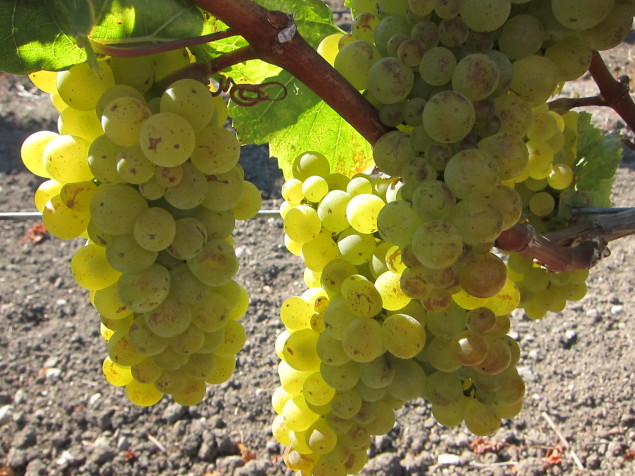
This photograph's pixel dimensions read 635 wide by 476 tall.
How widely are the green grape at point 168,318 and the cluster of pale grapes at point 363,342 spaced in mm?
183

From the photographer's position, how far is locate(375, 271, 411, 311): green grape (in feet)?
2.30

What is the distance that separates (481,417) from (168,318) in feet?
1.29

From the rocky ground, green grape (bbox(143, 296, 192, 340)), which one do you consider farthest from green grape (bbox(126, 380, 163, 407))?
the rocky ground

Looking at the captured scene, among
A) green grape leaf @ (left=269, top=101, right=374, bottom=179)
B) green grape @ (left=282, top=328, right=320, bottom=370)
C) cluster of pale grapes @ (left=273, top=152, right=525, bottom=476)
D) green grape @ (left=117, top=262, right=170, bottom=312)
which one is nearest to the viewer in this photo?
green grape @ (left=117, top=262, right=170, bottom=312)

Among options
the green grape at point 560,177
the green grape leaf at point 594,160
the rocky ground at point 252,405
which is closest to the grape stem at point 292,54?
the green grape at point 560,177

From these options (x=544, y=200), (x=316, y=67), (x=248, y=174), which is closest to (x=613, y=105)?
(x=544, y=200)

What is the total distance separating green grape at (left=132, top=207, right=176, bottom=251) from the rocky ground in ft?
3.93

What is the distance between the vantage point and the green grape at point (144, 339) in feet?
2.08

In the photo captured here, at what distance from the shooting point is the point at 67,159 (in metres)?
0.63

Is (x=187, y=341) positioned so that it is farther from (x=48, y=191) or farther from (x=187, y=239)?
(x=48, y=191)

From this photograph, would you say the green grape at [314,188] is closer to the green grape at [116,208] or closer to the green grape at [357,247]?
the green grape at [357,247]

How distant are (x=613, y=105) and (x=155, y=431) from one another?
1.40 metres

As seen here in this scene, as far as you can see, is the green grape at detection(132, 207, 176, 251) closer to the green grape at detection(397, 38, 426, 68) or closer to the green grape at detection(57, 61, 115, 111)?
the green grape at detection(57, 61, 115, 111)

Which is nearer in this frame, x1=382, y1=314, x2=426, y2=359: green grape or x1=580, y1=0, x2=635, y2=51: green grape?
x1=580, y1=0, x2=635, y2=51: green grape
